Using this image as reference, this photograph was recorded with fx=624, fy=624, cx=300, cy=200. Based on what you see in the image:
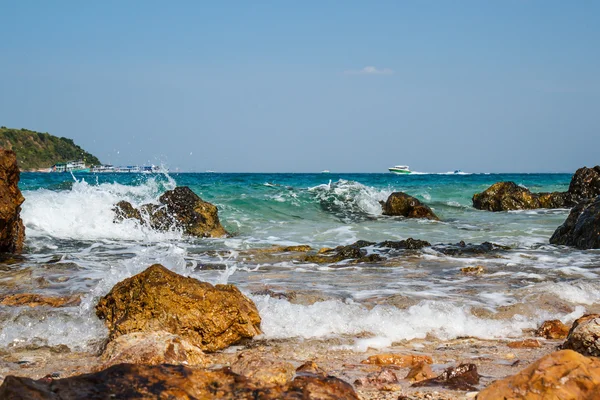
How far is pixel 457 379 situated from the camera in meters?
Result: 3.12

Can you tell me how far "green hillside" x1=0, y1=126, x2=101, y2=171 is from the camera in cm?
6912

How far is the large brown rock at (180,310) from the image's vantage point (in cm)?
414

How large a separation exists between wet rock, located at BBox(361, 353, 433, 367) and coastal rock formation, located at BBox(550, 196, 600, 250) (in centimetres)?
628

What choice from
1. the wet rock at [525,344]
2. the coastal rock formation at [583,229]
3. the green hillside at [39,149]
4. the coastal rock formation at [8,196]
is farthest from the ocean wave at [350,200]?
the green hillside at [39,149]

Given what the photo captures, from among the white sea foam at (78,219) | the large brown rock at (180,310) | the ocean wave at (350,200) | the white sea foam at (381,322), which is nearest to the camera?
the large brown rock at (180,310)

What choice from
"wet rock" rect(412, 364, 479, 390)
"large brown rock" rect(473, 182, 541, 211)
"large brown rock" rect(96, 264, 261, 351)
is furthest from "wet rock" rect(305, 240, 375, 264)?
"large brown rock" rect(473, 182, 541, 211)

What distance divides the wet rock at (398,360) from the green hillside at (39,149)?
6743 cm

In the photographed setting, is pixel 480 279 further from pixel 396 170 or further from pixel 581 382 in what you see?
pixel 396 170

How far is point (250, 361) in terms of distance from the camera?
282cm

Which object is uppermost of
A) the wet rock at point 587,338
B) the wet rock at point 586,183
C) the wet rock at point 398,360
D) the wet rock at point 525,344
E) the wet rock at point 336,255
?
the wet rock at point 586,183

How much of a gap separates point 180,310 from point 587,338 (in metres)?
2.53

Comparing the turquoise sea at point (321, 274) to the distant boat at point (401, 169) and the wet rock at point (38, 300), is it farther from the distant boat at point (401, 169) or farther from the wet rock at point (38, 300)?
the distant boat at point (401, 169)

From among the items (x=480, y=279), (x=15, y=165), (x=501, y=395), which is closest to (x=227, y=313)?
(x=501, y=395)

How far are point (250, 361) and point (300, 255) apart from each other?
6.00 metres
